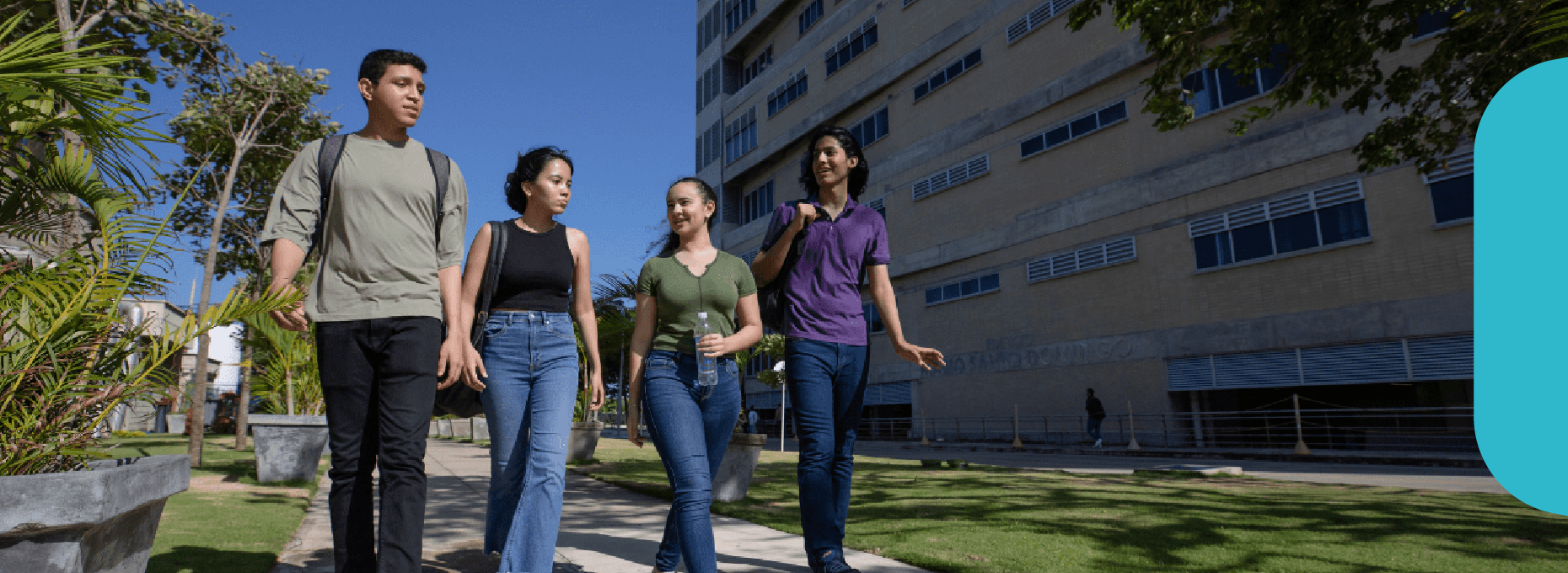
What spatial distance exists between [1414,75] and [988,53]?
741 inches

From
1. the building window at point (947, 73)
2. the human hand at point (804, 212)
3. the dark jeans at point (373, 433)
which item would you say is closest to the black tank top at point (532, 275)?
the dark jeans at point (373, 433)

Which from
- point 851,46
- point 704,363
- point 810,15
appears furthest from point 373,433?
point 810,15

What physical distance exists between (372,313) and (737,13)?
1634 inches

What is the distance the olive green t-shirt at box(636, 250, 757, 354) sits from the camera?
11.5 ft

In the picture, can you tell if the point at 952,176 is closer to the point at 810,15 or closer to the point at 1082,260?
the point at 1082,260

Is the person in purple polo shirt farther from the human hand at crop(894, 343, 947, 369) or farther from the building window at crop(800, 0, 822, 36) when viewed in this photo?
the building window at crop(800, 0, 822, 36)

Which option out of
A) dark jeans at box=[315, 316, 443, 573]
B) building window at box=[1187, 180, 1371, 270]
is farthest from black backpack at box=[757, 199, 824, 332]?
building window at box=[1187, 180, 1371, 270]

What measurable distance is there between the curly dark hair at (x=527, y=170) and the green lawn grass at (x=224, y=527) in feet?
5.55

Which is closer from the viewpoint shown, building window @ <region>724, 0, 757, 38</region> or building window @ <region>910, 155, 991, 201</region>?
building window @ <region>910, 155, 991, 201</region>

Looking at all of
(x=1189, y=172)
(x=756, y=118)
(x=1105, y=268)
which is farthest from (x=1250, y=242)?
(x=756, y=118)

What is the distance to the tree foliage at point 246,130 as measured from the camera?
38.4 feet

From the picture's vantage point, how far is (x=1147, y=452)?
61.2 ft

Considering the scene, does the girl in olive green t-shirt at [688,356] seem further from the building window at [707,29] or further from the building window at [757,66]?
the building window at [707,29]

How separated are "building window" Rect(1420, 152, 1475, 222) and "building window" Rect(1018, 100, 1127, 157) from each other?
7.25m
